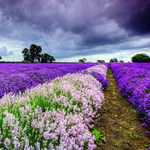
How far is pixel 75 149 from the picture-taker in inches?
71.5

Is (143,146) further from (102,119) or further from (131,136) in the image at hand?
(102,119)

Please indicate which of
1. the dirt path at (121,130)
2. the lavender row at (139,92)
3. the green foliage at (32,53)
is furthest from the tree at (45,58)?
the dirt path at (121,130)

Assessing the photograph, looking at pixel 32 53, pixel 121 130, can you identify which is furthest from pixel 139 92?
pixel 32 53

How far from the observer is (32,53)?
172 feet

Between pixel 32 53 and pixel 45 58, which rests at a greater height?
pixel 32 53

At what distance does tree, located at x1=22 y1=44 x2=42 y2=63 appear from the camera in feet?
171

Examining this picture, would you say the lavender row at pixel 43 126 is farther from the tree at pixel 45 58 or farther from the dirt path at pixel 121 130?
the tree at pixel 45 58

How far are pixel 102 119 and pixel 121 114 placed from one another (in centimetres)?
105

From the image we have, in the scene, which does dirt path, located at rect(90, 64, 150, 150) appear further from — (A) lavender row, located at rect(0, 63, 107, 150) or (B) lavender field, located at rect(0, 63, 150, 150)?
(A) lavender row, located at rect(0, 63, 107, 150)

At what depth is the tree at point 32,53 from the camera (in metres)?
52.2

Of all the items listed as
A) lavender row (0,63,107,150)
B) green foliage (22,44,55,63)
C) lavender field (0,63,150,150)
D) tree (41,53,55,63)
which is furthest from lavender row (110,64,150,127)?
tree (41,53,55,63)

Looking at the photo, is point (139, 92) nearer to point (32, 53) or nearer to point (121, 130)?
point (121, 130)

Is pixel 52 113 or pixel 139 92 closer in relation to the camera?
pixel 52 113

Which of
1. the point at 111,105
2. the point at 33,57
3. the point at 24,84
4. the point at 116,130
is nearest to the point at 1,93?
the point at 24,84
